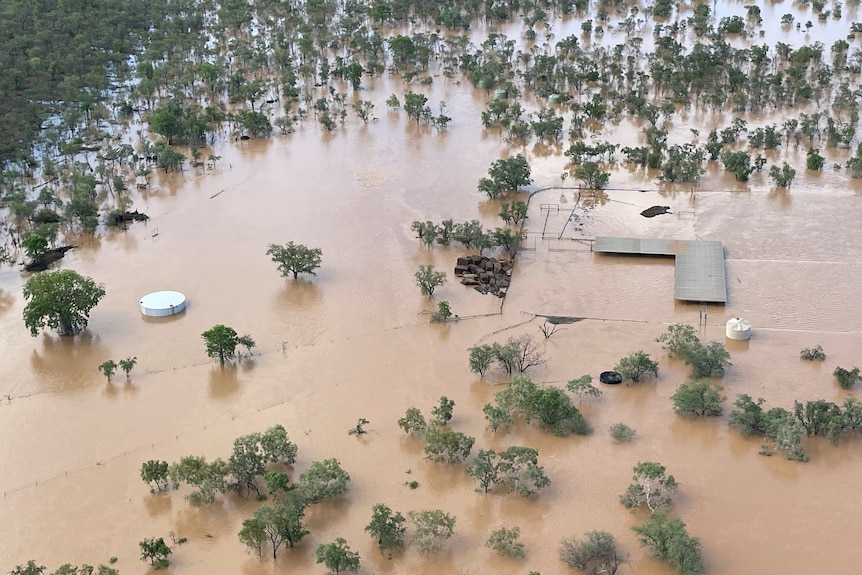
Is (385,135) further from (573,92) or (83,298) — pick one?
(83,298)

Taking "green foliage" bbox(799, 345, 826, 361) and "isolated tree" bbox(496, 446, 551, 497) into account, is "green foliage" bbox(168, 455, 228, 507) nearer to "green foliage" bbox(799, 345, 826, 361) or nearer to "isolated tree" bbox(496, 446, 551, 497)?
"isolated tree" bbox(496, 446, 551, 497)

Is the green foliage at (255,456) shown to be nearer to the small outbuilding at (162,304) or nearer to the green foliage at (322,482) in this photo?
the green foliage at (322,482)

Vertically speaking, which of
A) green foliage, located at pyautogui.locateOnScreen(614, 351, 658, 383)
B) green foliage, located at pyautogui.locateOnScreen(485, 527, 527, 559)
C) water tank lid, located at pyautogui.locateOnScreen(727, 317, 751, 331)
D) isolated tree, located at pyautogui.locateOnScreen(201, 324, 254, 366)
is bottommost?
green foliage, located at pyautogui.locateOnScreen(485, 527, 527, 559)

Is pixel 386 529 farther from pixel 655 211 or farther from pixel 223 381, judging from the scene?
pixel 655 211

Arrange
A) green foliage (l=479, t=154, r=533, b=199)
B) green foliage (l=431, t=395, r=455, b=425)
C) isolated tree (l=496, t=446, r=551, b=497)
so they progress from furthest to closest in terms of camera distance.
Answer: green foliage (l=479, t=154, r=533, b=199) < green foliage (l=431, t=395, r=455, b=425) < isolated tree (l=496, t=446, r=551, b=497)

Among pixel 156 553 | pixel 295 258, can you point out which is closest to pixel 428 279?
pixel 295 258

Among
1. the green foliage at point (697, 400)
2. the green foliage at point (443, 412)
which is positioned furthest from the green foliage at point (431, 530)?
the green foliage at point (697, 400)

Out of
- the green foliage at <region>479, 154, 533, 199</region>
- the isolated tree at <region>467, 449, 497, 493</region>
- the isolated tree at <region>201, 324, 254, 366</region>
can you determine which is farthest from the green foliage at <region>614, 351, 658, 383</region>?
the green foliage at <region>479, 154, 533, 199</region>
